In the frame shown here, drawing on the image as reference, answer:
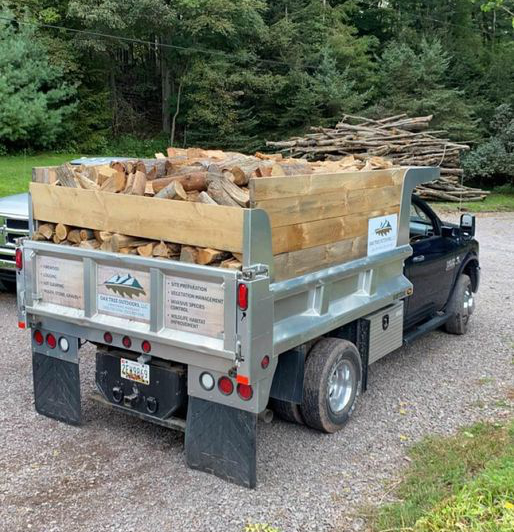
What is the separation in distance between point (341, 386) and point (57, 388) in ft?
7.37

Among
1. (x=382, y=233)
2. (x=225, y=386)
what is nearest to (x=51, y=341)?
(x=225, y=386)

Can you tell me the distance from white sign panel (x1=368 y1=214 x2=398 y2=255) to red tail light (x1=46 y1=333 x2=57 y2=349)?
258 centimetres

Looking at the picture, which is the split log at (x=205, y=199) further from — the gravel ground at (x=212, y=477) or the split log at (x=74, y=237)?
the gravel ground at (x=212, y=477)

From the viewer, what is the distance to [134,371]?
4.66 meters

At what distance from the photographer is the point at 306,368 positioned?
4.82 metres

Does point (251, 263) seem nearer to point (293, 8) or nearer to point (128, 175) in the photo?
point (128, 175)

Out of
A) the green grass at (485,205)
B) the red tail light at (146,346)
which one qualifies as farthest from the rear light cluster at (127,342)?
the green grass at (485,205)

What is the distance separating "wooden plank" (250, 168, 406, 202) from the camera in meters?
4.07

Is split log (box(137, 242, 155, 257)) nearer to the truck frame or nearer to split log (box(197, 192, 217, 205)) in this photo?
the truck frame

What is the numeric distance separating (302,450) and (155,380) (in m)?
1.23

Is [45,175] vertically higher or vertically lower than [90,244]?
higher

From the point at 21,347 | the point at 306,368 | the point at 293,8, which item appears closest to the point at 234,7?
the point at 293,8

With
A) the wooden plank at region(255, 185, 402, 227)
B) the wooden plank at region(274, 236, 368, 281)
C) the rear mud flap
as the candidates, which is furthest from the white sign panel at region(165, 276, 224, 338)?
the rear mud flap

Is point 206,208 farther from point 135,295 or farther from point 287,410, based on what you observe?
point 287,410
